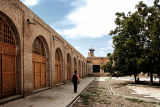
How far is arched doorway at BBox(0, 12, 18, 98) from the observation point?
6.66 metres

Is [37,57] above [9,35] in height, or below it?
below

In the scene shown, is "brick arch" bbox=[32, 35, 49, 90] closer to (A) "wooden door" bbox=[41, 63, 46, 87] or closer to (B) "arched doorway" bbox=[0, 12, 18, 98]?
(A) "wooden door" bbox=[41, 63, 46, 87]

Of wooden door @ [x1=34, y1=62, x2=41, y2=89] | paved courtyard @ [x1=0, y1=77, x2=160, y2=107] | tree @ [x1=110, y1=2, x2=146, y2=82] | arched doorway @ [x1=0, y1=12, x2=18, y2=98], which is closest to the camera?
paved courtyard @ [x1=0, y1=77, x2=160, y2=107]

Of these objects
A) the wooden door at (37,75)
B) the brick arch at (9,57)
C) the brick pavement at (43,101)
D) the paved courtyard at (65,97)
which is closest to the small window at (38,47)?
the wooden door at (37,75)

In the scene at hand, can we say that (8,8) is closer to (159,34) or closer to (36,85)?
(36,85)

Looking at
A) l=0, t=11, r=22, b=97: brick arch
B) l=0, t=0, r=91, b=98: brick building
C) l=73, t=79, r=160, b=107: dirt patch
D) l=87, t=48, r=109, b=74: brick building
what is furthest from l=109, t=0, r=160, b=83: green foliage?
l=87, t=48, r=109, b=74: brick building

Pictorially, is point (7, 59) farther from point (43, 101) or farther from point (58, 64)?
point (58, 64)

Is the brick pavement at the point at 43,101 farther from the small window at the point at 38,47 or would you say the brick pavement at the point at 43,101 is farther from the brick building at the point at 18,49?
the small window at the point at 38,47

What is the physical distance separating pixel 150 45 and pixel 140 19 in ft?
9.11

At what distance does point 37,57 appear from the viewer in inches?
393

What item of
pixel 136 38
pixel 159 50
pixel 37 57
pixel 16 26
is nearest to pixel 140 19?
pixel 136 38

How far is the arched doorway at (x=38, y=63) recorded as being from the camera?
31.5 feet

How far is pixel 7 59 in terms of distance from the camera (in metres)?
7.03

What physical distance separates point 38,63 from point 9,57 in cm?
309
